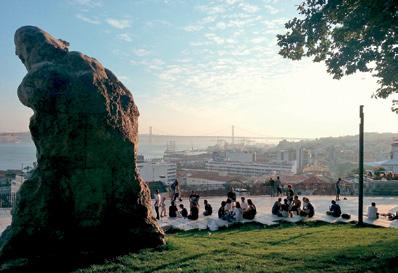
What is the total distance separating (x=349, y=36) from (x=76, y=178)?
755 cm

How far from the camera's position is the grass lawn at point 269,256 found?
Answer: 23.4 ft

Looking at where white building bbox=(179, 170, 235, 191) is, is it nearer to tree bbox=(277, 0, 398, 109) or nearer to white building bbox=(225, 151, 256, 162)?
tree bbox=(277, 0, 398, 109)

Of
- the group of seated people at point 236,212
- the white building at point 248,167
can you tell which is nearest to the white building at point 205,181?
the group of seated people at point 236,212

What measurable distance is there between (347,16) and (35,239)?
8453mm

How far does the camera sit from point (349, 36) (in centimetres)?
1025

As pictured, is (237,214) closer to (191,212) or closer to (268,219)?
(268,219)

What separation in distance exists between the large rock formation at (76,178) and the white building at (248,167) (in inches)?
3789

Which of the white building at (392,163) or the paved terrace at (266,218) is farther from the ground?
the white building at (392,163)

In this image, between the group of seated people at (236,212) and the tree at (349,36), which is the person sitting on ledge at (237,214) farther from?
the tree at (349,36)

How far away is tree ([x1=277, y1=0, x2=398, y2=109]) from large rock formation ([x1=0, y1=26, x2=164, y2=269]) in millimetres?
5291

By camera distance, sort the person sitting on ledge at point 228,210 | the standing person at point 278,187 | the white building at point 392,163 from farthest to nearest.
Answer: the white building at point 392,163
the standing person at point 278,187
the person sitting on ledge at point 228,210

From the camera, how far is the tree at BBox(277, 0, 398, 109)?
8.71 m

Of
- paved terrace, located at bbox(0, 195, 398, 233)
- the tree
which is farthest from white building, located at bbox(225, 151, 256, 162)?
the tree

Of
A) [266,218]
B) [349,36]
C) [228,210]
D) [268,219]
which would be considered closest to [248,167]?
[266,218]
